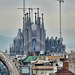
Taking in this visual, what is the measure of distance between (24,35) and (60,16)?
36.5 feet

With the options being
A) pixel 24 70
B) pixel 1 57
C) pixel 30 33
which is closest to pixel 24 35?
pixel 30 33

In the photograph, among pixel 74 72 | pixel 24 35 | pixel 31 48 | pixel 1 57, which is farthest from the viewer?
pixel 24 35

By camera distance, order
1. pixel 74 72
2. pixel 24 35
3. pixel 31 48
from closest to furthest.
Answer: pixel 74 72
pixel 31 48
pixel 24 35

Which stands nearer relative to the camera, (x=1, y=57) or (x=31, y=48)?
(x=1, y=57)

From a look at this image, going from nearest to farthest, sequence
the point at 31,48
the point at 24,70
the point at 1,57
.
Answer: the point at 1,57 < the point at 24,70 < the point at 31,48

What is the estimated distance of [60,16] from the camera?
473ft

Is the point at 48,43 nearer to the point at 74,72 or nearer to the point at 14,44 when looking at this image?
the point at 14,44

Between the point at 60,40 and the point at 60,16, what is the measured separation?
20.7ft

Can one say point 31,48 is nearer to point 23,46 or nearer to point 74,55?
point 23,46

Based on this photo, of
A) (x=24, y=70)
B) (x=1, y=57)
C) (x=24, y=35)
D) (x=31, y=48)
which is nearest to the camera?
(x=1, y=57)

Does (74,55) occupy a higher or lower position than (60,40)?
lower

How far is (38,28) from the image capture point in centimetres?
14775

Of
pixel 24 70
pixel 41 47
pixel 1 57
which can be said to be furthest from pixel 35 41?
pixel 1 57

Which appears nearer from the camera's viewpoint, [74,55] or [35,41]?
[74,55]
